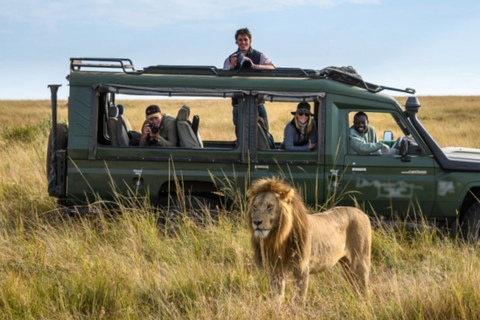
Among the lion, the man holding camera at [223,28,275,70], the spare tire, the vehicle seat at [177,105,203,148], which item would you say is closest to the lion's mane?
the lion

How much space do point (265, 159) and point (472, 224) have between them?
7.96 feet

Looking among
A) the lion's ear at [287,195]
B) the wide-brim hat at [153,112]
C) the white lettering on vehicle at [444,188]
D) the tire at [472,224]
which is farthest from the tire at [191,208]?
the lion's ear at [287,195]

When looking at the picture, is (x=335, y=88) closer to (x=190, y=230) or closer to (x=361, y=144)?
(x=361, y=144)

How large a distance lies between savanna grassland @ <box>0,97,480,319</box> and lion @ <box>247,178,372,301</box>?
187mm

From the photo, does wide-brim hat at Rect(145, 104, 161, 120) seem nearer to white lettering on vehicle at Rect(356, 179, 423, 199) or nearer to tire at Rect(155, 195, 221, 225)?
tire at Rect(155, 195, 221, 225)

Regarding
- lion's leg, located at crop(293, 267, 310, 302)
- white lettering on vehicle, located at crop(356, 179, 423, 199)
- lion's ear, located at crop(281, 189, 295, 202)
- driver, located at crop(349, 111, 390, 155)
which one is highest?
driver, located at crop(349, 111, 390, 155)

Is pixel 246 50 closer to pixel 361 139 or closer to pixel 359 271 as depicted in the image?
pixel 361 139

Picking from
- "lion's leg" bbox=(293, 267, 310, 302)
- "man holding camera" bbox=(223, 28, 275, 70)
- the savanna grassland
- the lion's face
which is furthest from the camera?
"man holding camera" bbox=(223, 28, 275, 70)

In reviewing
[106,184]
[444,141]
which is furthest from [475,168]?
[444,141]

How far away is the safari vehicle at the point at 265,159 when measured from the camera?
318 inches

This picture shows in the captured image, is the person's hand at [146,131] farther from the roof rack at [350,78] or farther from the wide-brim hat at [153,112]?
the roof rack at [350,78]

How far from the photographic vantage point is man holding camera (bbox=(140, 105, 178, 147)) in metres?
8.39

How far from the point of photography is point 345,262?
20.3 feet

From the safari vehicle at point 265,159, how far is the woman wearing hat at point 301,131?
0.51ft
